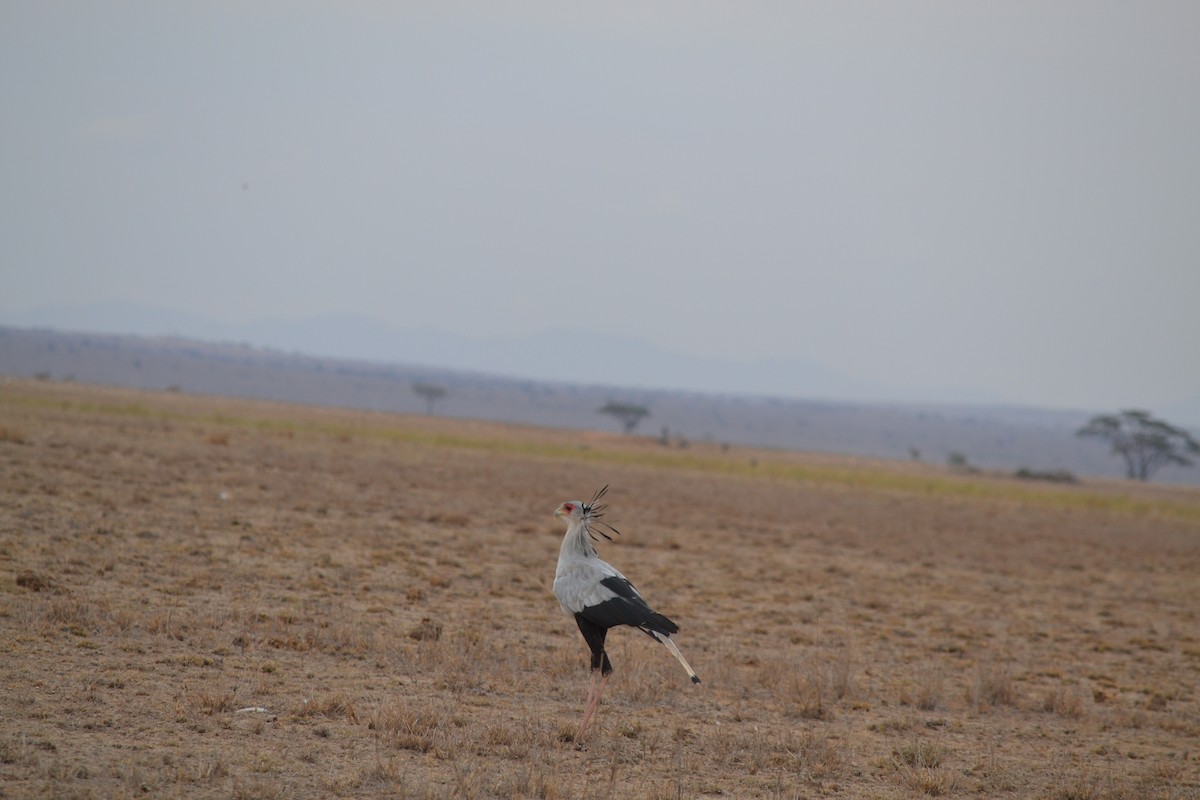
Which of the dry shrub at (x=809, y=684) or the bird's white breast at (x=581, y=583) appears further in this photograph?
the dry shrub at (x=809, y=684)

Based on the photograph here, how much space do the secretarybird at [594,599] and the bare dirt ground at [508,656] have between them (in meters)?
0.63

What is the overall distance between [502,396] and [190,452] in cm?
12817

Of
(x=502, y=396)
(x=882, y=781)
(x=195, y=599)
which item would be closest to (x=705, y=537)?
(x=195, y=599)

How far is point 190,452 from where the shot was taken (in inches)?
1118

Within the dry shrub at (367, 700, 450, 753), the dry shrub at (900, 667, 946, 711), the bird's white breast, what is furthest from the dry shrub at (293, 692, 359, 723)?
the dry shrub at (900, 667, 946, 711)

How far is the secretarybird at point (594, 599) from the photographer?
7.47 meters

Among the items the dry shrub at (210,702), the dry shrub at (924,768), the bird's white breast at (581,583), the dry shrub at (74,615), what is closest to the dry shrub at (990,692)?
the dry shrub at (924,768)

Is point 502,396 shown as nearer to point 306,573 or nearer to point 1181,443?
point 1181,443

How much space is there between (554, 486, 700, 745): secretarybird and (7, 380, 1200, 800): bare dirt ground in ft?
2.06

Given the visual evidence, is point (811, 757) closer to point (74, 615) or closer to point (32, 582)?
point (74, 615)

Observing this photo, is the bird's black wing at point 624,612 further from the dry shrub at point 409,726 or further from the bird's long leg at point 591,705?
the dry shrub at point 409,726

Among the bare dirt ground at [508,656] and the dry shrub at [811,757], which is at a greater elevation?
the dry shrub at [811,757]

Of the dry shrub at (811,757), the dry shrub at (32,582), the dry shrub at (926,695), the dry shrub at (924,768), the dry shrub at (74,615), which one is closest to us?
the dry shrub at (924,768)

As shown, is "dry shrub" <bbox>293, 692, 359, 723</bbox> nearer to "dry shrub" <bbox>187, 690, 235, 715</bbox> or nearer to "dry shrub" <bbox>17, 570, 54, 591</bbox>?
"dry shrub" <bbox>187, 690, 235, 715</bbox>
